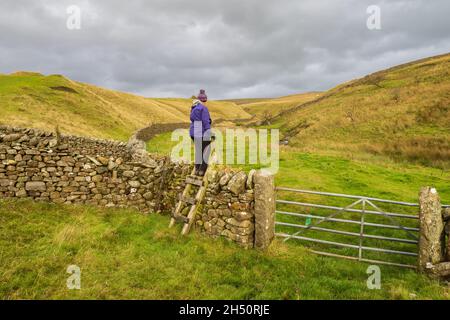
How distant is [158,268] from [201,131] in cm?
388

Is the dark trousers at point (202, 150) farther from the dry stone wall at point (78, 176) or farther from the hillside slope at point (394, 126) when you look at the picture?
the hillside slope at point (394, 126)

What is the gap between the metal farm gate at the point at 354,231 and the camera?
27.6ft

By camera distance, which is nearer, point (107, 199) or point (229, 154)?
point (107, 199)

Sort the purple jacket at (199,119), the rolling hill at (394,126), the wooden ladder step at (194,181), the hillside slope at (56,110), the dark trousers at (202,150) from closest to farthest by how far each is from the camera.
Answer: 1. the purple jacket at (199,119)
2. the wooden ladder step at (194,181)
3. the dark trousers at (202,150)
4. the rolling hill at (394,126)
5. the hillside slope at (56,110)

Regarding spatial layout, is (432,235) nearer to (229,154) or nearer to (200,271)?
(200,271)

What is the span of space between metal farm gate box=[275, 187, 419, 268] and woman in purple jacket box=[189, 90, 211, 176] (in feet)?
7.72

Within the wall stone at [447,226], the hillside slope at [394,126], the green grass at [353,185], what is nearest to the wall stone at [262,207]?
the green grass at [353,185]

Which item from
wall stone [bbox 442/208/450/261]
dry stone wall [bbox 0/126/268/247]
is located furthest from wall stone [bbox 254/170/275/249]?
wall stone [bbox 442/208/450/261]

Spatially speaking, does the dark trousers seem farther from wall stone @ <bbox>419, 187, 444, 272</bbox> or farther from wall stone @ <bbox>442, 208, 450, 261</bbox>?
wall stone @ <bbox>442, 208, 450, 261</bbox>

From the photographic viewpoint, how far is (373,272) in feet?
25.2

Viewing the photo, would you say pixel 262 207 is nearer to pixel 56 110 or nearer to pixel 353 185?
pixel 353 185

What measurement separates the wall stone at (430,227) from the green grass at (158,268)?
57cm
